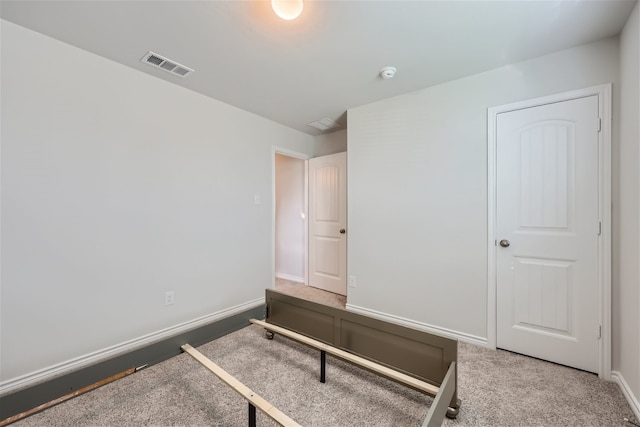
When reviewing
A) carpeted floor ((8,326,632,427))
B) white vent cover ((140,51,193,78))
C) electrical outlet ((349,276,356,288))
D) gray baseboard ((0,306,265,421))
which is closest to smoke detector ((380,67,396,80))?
white vent cover ((140,51,193,78))

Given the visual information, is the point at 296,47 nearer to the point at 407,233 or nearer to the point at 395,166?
the point at 395,166

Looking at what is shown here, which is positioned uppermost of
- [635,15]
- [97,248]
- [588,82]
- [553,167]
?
[635,15]

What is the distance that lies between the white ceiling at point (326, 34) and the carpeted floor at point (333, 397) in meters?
2.41

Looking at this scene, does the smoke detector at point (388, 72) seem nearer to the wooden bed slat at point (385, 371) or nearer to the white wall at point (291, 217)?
the white wall at point (291, 217)

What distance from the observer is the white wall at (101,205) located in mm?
1701

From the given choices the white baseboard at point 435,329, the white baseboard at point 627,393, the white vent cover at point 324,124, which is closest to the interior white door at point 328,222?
the white vent cover at point 324,124

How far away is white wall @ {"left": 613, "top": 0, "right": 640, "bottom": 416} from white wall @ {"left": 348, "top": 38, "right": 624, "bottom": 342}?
210 mm

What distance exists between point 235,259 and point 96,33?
7.28 ft

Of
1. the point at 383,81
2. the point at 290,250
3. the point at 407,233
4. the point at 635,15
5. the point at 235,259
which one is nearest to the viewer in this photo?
the point at 635,15

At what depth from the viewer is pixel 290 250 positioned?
4.49m

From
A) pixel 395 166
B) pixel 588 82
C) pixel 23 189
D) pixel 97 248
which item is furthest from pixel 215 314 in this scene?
pixel 588 82

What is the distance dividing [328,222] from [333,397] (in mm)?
2448

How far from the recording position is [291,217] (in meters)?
4.45

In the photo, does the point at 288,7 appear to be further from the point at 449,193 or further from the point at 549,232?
the point at 549,232
